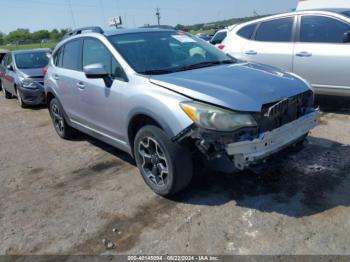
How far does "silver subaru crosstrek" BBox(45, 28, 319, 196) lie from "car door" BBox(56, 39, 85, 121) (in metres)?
0.04

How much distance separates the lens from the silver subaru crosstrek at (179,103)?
3.17 meters

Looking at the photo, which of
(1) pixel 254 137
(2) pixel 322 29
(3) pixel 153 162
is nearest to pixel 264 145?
(1) pixel 254 137

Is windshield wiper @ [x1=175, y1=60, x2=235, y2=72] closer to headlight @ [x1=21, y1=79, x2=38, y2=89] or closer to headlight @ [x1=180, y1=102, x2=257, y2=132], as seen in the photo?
headlight @ [x1=180, y1=102, x2=257, y2=132]

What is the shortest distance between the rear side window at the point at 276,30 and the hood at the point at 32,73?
593 centimetres

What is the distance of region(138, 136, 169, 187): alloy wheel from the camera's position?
367cm

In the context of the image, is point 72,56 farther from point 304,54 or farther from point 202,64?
point 304,54

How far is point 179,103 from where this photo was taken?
332 centimetres

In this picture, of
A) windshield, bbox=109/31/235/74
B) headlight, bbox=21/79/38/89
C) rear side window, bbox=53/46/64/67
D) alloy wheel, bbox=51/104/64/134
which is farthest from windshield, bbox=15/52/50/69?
windshield, bbox=109/31/235/74

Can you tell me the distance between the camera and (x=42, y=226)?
3.52m

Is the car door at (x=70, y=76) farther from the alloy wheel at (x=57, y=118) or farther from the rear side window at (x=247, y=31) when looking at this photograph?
the rear side window at (x=247, y=31)

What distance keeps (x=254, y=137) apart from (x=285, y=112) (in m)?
0.52

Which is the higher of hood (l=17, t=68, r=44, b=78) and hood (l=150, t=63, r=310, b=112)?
hood (l=150, t=63, r=310, b=112)

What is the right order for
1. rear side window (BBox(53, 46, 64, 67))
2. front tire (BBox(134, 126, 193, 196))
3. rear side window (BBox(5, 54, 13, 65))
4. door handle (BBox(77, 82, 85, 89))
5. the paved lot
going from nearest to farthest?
the paved lot
front tire (BBox(134, 126, 193, 196))
door handle (BBox(77, 82, 85, 89))
rear side window (BBox(53, 46, 64, 67))
rear side window (BBox(5, 54, 13, 65))

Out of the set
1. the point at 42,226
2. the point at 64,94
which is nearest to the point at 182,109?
the point at 42,226
